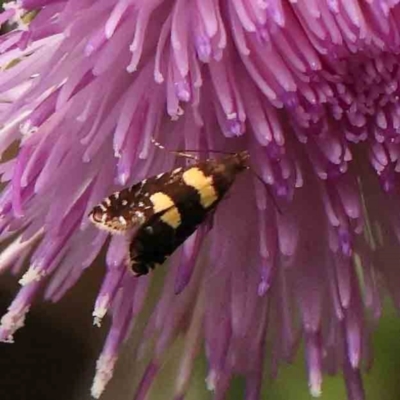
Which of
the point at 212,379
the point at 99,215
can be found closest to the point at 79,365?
the point at 212,379

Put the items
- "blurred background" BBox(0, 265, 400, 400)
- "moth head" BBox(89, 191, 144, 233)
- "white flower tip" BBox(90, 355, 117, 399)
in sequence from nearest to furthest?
"moth head" BBox(89, 191, 144, 233), "white flower tip" BBox(90, 355, 117, 399), "blurred background" BBox(0, 265, 400, 400)

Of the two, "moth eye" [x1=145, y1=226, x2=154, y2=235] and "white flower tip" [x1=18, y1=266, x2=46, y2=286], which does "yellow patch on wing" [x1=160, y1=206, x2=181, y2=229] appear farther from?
"white flower tip" [x1=18, y1=266, x2=46, y2=286]

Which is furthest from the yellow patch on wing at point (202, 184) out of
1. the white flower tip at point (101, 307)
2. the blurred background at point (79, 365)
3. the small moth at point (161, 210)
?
the blurred background at point (79, 365)

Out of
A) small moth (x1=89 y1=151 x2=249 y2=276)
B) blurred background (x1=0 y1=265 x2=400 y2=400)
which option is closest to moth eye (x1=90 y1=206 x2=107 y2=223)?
small moth (x1=89 y1=151 x2=249 y2=276)

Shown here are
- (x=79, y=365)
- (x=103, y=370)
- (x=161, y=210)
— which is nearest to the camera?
(x=161, y=210)

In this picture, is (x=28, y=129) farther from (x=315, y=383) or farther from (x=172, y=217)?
(x=315, y=383)

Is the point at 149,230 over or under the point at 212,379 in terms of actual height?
over

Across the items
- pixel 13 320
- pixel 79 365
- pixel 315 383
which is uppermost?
pixel 13 320
